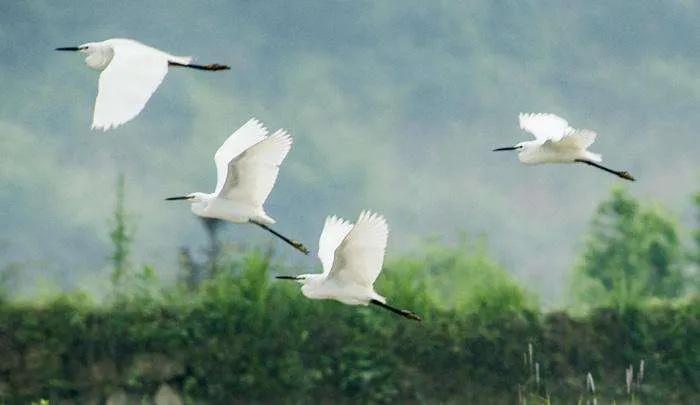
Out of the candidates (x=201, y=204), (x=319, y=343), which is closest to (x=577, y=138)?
(x=201, y=204)

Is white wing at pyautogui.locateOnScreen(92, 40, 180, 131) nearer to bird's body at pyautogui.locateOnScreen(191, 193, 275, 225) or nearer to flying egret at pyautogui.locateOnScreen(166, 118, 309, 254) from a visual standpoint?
flying egret at pyautogui.locateOnScreen(166, 118, 309, 254)

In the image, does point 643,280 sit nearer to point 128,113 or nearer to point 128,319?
point 128,319

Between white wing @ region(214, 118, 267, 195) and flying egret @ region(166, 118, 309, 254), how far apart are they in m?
0.03

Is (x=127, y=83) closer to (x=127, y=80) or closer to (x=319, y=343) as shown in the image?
(x=127, y=80)

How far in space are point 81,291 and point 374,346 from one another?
9.52ft

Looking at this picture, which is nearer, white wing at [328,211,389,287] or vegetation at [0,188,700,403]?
white wing at [328,211,389,287]

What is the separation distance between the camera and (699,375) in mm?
16562

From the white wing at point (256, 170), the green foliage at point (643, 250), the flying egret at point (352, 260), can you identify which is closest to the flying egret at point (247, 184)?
the white wing at point (256, 170)

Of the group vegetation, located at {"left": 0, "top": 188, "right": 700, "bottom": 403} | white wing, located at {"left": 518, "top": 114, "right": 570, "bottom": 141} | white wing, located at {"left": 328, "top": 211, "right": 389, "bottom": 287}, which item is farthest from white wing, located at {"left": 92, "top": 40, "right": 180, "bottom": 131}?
vegetation, located at {"left": 0, "top": 188, "right": 700, "bottom": 403}

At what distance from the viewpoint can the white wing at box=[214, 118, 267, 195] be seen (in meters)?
10.9

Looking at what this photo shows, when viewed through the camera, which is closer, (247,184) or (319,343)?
(247,184)

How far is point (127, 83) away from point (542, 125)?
3919mm

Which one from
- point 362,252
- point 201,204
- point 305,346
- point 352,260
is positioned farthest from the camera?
point 305,346

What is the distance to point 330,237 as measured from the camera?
1050 cm
